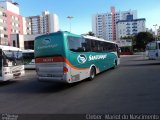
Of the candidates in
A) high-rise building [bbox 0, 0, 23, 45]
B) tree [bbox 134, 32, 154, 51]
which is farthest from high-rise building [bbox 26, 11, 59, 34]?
tree [bbox 134, 32, 154, 51]

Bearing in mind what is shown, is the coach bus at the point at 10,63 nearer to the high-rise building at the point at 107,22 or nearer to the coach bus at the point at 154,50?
the coach bus at the point at 154,50

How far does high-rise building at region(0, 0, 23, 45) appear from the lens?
78.6 metres

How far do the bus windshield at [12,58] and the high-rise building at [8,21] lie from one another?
203ft

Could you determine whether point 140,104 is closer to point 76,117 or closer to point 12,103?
point 76,117

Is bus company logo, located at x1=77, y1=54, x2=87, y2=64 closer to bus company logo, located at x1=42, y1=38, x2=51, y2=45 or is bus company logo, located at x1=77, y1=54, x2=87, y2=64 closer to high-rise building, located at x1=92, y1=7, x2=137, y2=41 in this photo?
bus company logo, located at x1=42, y1=38, x2=51, y2=45

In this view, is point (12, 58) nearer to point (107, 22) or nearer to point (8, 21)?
point (8, 21)

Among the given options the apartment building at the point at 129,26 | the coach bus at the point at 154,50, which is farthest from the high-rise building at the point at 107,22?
the coach bus at the point at 154,50

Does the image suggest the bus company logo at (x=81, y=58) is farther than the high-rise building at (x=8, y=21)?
No

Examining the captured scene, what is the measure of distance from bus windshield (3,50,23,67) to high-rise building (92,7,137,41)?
13570cm

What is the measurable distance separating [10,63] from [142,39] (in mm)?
85841

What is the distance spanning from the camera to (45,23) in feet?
454

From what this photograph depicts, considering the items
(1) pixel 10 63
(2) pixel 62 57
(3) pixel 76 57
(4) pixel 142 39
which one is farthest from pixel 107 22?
(2) pixel 62 57

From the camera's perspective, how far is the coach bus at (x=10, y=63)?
14688mm

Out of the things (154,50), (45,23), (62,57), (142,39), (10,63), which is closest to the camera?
(62,57)
